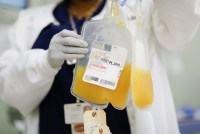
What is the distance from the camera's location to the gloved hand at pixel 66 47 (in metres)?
0.68

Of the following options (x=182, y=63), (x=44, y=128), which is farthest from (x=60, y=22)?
(x=182, y=63)

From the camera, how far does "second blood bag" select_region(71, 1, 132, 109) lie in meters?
0.65

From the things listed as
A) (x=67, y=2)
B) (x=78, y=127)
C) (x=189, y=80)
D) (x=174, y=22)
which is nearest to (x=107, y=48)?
(x=174, y=22)

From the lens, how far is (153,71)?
862 millimetres

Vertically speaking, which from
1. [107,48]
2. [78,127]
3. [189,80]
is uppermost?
[107,48]

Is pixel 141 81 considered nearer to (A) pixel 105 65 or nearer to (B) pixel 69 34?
(A) pixel 105 65

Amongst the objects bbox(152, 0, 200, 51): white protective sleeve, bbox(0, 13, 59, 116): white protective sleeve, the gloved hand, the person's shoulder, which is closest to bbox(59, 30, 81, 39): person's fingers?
the gloved hand

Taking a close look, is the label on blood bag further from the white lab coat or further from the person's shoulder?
the person's shoulder

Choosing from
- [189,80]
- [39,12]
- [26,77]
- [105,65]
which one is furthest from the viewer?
[189,80]

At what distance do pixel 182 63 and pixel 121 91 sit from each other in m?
0.99

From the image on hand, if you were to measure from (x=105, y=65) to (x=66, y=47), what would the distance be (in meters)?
0.13

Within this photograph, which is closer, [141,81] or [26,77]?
[141,81]

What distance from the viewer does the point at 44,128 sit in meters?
0.98

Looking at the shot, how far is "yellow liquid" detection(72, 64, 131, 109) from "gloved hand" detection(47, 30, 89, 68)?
0.04 metres
